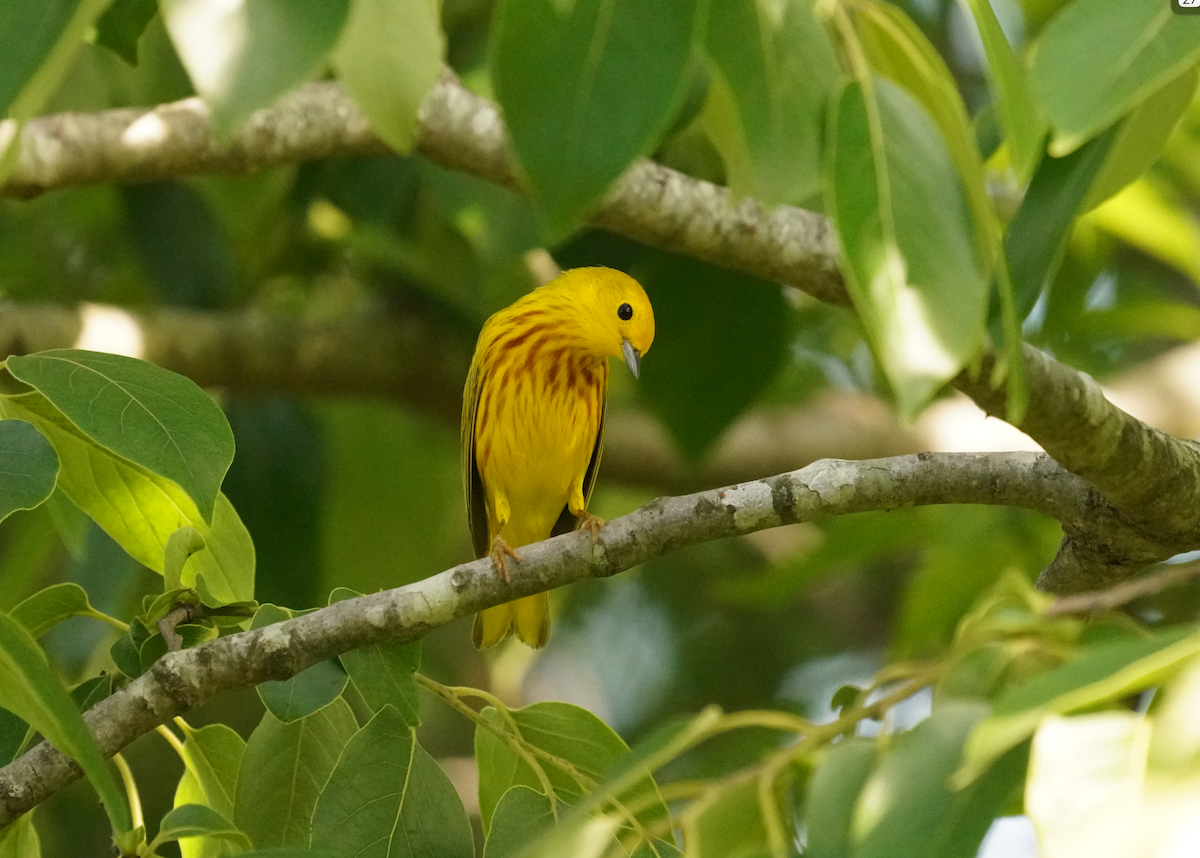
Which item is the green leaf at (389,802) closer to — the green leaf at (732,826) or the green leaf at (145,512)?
the green leaf at (145,512)

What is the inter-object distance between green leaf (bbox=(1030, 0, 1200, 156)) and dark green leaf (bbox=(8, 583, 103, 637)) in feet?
5.74

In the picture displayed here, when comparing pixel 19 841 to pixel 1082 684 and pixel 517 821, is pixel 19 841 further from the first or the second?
pixel 1082 684

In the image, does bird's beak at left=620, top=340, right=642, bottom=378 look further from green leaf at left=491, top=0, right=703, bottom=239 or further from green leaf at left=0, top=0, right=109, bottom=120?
green leaf at left=0, top=0, right=109, bottom=120

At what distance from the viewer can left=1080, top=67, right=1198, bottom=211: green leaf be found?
1646mm

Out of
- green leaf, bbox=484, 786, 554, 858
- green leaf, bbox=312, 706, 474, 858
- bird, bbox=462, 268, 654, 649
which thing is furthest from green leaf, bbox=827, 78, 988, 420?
bird, bbox=462, 268, 654, 649

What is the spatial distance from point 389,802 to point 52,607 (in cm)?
68

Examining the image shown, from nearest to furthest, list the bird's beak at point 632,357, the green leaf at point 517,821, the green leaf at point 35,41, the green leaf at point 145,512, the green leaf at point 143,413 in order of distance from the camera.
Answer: the green leaf at point 35,41 < the green leaf at point 143,413 < the green leaf at point 517,821 < the green leaf at point 145,512 < the bird's beak at point 632,357

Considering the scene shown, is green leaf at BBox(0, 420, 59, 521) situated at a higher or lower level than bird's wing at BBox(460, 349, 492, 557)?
higher

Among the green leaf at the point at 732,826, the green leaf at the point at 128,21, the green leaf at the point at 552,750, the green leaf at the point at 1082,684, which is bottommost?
the green leaf at the point at 552,750

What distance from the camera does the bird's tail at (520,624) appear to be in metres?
4.70

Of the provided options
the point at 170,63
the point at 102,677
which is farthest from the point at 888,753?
the point at 170,63

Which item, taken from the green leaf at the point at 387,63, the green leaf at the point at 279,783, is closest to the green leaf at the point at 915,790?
the green leaf at the point at 387,63

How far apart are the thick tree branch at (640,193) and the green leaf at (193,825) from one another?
4.87 ft

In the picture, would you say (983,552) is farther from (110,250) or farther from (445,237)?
(110,250)
